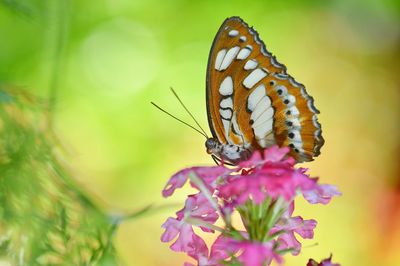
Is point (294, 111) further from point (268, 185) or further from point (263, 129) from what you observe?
point (268, 185)

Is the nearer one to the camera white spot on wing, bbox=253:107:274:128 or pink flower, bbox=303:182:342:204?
pink flower, bbox=303:182:342:204

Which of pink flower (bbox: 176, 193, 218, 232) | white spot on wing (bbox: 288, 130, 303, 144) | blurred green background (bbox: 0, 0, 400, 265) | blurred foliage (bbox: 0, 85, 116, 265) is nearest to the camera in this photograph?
blurred foliage (bbox: 0, 85, 116, 265)

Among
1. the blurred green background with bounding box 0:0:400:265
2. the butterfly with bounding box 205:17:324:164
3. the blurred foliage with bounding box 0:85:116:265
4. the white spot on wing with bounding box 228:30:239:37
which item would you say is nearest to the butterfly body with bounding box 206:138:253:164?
the butterfly with bounding box 205:17:324:164

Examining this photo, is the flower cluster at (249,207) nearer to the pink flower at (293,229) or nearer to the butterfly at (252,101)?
the pink flower at (293,229)

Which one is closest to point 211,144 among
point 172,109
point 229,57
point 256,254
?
point 229,57

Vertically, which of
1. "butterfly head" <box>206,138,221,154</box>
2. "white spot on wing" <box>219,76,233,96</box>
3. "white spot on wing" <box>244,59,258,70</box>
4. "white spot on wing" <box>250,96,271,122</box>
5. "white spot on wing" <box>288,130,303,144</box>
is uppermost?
"white spot on wing" <box>244,59,258,70</box>

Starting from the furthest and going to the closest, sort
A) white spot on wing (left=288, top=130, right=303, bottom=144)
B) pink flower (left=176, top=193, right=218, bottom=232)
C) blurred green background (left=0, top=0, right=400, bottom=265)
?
blurred green background (left=0, top=0, right=400, bottom=265)
white spot on wing (left=288, top=130, right=303, bottom=144)
pink flower (left=176, top=193, right=218, bottom=232)

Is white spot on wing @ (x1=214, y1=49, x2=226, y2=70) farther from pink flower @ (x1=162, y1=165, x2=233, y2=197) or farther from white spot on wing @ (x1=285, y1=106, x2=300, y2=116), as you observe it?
pink flower @ (x1=162, y1=165, x2=233, y2=197)
